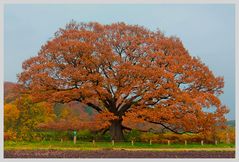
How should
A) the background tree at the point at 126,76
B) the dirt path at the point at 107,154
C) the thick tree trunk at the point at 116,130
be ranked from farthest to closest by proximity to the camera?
the thick tree trunk at the point at 116,130 < the background tree at the point at 126,76 < the dirt path at the point at 107,154

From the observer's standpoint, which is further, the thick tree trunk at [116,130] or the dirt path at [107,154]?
the thick tree trunk at [116,130]

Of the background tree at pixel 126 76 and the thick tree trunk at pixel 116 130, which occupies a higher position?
the background tree at pixel 126 76

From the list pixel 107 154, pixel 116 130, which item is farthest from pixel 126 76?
pixel 107 154

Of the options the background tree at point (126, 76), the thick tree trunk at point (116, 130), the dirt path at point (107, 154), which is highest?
the background tree at point (126, 76)

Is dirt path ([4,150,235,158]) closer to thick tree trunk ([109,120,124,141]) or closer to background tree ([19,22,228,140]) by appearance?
background tree ([19,22,228,140])

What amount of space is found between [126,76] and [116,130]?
4.57 meters

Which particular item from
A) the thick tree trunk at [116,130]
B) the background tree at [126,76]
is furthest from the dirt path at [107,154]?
the thick tree trunk at [116,130]

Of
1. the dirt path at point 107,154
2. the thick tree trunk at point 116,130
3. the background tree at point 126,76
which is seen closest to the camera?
the dirt path at point 107,154

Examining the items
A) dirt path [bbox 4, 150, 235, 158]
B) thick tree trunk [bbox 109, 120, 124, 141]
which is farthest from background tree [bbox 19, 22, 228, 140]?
dirt path [bbox 4, 150, 235, 158]

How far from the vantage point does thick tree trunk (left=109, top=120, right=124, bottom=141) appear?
3130 centimetres

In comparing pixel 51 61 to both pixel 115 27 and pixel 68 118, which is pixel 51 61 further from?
pixel 68 118

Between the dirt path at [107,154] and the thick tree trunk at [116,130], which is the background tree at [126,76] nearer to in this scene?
the thick tree trunk at [116,130]

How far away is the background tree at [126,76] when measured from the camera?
28.8m

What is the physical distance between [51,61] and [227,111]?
1268 centimetres
